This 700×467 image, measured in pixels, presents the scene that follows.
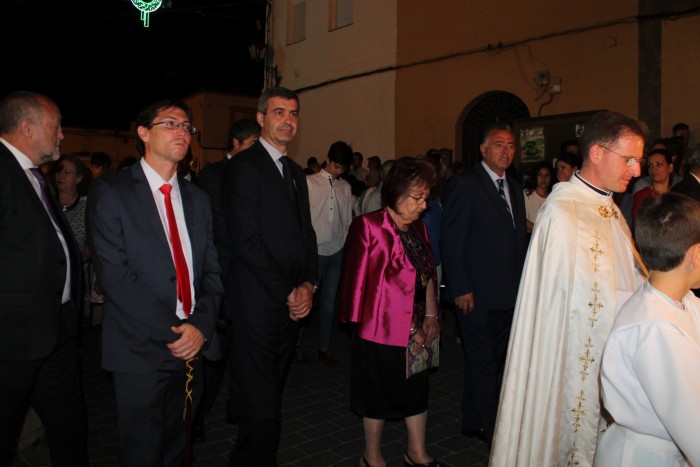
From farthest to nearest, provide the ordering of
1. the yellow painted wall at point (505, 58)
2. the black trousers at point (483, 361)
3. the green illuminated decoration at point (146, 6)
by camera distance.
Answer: the green illuminated decoration at point (146, 6), the yellow painted wall at point (505, 58), the black trousers at point (483, 361)

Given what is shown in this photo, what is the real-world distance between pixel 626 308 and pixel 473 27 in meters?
11.3

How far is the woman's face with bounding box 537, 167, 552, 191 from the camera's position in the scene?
742 centimetres

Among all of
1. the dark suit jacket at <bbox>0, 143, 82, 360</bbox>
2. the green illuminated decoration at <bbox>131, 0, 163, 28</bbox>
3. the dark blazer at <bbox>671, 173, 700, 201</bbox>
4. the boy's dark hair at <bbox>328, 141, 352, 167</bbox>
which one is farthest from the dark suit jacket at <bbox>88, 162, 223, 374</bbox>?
the green illuminated decoration at <bbox>131, 0, 163, 28</bbox>

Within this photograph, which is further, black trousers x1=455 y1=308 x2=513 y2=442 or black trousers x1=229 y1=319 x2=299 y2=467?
black trousers x1=455 y1=308 x2=513 y2=442

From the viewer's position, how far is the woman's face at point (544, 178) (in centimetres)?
742

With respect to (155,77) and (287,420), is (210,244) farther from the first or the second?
(155,77)

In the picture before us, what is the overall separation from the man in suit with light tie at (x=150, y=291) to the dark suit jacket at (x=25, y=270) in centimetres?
36

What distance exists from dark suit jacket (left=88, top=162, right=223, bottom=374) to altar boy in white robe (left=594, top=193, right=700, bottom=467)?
2.04 m

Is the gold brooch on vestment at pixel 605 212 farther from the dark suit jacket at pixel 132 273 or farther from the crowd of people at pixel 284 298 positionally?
the dark suit jacket at pixel 132 273

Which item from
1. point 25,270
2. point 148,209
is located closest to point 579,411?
point 148,209

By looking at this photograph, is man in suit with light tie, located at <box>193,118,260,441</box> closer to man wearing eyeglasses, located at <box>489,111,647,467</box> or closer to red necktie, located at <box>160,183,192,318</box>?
red necktie, located at <box>160,183,192,318</box>

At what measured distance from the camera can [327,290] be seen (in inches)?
261

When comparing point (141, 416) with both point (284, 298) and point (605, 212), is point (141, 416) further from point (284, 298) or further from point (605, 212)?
point (605, 212)

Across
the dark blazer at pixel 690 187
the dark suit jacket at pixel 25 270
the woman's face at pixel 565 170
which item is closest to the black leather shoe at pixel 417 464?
the dark suit jacket at pixel 25 270
